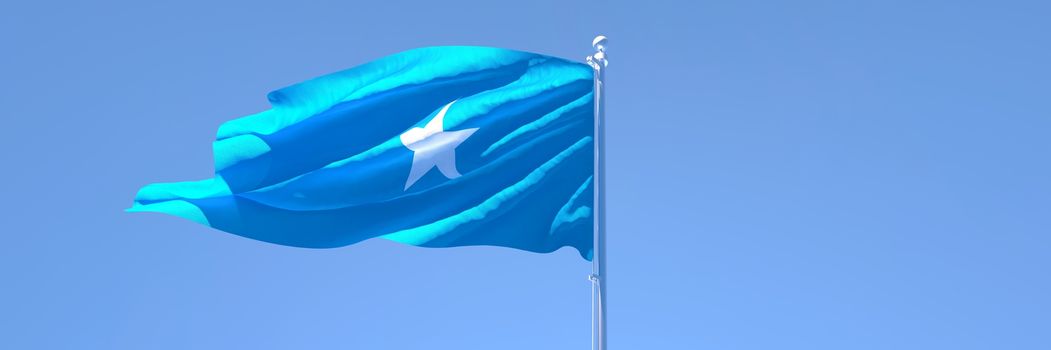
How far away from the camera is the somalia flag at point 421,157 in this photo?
12398 millimetres

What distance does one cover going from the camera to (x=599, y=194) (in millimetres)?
13133

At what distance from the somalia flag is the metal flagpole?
0.21 metres

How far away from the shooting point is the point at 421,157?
1309 cm

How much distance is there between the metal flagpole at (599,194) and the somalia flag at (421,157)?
211 mm

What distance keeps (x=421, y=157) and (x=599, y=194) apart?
5.62 ft

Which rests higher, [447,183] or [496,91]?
[496,91]

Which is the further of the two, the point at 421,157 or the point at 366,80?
the point at 421,157

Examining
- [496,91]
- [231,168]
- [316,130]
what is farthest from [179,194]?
[496,91]

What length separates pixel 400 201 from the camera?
13070 mm

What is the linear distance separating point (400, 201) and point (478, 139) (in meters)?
0.95

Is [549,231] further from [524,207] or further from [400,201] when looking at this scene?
[400,201]

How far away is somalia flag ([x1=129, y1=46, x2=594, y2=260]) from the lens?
40.7ft

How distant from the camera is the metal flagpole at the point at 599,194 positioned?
506 inches

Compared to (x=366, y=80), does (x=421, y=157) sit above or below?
below
